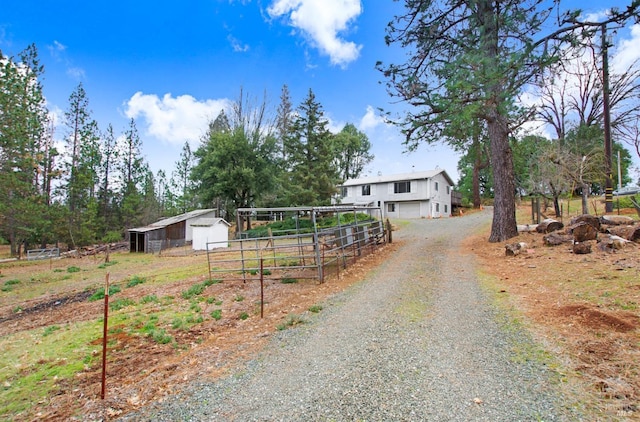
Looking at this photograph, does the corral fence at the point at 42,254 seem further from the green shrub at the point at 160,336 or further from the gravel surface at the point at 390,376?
the gravel surface at the point at 390,376

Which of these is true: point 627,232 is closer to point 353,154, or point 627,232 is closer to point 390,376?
point 390,376

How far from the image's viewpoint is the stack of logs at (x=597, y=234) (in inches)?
306

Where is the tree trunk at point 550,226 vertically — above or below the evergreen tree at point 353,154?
below

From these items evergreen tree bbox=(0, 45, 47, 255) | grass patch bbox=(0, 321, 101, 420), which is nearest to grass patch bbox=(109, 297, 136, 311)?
grass patch bbox=(0, 321, 101, 420)

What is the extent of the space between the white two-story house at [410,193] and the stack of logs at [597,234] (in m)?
21.6

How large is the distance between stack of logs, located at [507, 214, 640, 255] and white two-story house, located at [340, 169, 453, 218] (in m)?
21.6

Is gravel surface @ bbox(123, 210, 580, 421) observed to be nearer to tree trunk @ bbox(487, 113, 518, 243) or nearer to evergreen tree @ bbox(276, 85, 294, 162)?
tree trunk @ bbox(487, 113, 518, 243)

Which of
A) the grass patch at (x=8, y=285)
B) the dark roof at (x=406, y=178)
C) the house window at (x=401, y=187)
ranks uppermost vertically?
the dark roof at (x=406, y=178)

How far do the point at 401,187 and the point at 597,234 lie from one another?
980 inches

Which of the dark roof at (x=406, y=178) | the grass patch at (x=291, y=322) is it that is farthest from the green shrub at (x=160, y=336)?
the dark roof at (x=406, y=178)

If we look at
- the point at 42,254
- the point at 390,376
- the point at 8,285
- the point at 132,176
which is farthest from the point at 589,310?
the point at 132,176

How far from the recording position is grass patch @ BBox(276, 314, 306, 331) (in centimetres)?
512

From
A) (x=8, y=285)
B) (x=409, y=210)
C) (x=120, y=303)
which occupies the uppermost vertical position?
(x=409, y=210)

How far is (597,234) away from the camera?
28.6 feet
